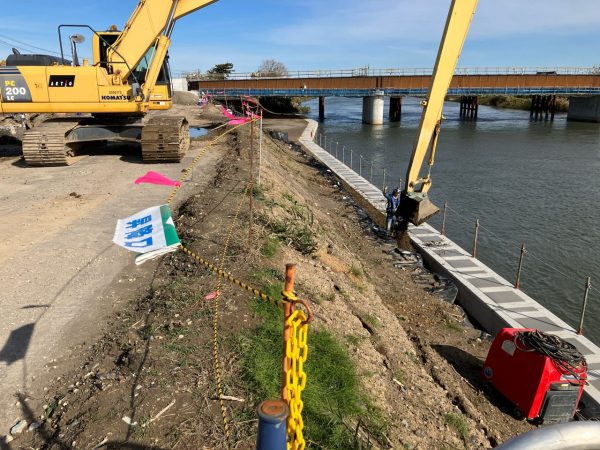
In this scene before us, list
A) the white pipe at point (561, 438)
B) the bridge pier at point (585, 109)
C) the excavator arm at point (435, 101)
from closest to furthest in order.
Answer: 1. the white pipe at point (561, 438)
2. the excavator arm at point (435, 101)
3. the bridge pier at point (585, 109)

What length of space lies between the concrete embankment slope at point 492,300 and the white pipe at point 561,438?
6.57 metres

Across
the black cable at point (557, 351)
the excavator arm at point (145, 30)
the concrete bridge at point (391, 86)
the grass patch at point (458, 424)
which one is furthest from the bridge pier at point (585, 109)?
the grass patch at point (458, 424)

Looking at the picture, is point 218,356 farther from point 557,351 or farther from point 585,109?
point 585,109

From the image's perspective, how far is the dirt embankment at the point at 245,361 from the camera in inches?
172

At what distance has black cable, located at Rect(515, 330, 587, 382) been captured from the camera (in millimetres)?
6648

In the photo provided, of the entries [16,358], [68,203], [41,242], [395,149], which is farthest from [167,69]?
[395,149]

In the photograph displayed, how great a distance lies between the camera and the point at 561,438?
1.84 metres

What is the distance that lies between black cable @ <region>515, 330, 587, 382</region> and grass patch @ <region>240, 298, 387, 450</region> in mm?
3061

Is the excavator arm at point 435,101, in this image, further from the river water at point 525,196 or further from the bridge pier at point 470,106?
the bridge pier at point 470,106

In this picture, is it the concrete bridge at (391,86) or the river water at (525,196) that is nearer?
the river water at (525,196)

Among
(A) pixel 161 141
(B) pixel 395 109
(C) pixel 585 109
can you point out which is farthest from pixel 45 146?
(C) pixel 585 109

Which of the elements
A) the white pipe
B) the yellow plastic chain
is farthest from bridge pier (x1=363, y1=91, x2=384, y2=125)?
the white pipe

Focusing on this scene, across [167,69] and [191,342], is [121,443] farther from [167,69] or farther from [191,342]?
[167,69]

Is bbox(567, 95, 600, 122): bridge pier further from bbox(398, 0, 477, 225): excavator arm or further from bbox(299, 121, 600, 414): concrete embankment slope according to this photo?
bbox(398, 0, 477, 225): excavator arm
